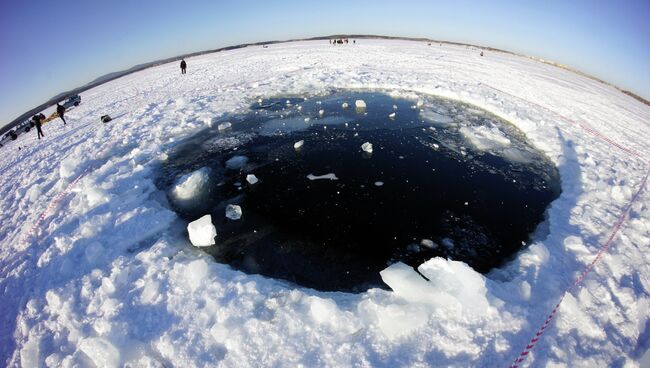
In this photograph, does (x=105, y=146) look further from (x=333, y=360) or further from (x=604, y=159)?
(x=604, y=159)

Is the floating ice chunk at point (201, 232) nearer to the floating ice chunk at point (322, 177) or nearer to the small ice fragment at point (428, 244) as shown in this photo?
the floating ice chunk at point (322, 177)

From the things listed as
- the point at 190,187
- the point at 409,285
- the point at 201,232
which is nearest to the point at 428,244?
the point at 409,285

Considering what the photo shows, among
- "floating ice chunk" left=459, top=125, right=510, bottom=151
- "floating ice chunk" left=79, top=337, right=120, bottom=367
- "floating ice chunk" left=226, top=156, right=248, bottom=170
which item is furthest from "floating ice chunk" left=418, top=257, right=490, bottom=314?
"floating ice chunk" left=459, top=125, right=510, bottom=151

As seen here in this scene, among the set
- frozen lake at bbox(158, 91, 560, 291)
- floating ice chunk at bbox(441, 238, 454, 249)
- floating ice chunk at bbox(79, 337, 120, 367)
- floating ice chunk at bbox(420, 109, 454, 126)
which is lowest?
floating ice chunk at bbox(79, 337, 120, 367)

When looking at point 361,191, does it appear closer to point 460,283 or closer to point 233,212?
point 233,212

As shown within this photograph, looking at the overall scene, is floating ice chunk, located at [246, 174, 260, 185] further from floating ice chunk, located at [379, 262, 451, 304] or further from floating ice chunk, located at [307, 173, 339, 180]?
floating ice chunk, located at [379, 262, 451, 304]

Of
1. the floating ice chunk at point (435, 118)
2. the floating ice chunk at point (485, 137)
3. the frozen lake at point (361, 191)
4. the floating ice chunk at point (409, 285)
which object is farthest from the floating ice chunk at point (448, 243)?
the floating ice chunk at point (435, 118)
